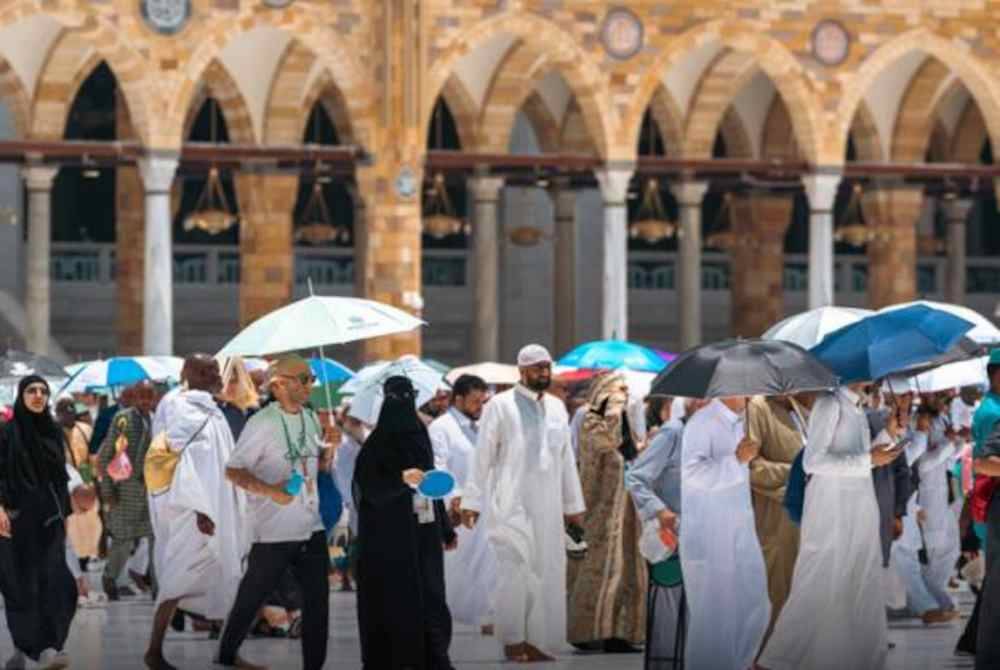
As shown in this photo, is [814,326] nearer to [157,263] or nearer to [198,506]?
[198,506]

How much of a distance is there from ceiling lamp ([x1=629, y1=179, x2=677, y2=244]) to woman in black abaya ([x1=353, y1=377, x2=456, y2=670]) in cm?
2050

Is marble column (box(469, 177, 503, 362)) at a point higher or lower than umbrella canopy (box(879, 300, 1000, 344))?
higher

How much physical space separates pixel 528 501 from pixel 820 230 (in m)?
19.2

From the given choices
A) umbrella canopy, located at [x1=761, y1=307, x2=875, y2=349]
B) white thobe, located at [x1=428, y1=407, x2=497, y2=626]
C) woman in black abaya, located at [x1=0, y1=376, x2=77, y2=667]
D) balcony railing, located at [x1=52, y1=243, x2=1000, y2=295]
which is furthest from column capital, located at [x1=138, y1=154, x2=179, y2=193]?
woman in black abaya, located at [x1=0, y1=376, x2=77, y2=667]

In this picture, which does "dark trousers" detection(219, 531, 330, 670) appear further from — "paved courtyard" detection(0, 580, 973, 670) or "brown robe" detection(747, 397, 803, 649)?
"brown robe" detection(747, 397, 803, 649)

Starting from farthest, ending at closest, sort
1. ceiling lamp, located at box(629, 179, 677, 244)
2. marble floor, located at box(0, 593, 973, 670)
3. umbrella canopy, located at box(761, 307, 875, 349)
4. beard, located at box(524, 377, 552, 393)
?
ceiling lamp, located at box(629, 179, 677, 244) → umbrella canopy, located at box(761, 307, 875, 349) → marble floor, located at box(0, 593, 973, 670) → beard, located at box(524, 377, 552, 393)

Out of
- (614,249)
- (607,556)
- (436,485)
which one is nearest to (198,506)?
(436,485)

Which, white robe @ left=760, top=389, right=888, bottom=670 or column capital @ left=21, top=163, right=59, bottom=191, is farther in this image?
column capital @ left=21, top=163, right=59, bottom=191

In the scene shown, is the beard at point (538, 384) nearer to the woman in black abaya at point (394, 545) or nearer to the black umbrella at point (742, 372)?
the woman in black abaya at point (394, 545)

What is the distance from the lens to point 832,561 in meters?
13.5

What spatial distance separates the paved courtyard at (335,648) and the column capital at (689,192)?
17144 millimetres

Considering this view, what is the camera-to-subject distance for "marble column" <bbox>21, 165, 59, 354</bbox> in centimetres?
3278

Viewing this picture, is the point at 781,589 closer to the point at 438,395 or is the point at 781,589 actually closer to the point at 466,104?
the point at 438,395

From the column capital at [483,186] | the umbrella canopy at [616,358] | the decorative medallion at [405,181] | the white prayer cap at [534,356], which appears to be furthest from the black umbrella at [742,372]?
the column capital at [483,186]
